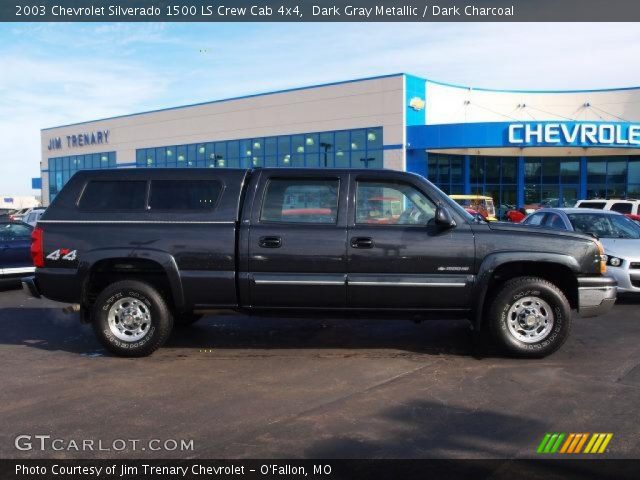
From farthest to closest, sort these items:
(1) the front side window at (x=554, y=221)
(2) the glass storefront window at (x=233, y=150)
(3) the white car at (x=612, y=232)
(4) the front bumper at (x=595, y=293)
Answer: (2) the glass storefront window at (x=233, y=150)
(1) the front side window at (x=554, y=221)
(3) the white car at (x=612, y=232)
(4) the front bumper at (x=595, y=293)

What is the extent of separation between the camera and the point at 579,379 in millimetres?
5430

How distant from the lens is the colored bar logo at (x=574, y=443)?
389 cm

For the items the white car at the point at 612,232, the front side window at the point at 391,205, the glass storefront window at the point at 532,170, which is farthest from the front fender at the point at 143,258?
the glass storefront window at the point at 532,170

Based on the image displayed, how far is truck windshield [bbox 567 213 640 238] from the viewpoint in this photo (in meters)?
9.89

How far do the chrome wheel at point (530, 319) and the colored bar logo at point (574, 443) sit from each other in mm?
2035

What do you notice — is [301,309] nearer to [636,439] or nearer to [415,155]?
[636,439]

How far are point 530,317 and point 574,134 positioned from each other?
27879 mm

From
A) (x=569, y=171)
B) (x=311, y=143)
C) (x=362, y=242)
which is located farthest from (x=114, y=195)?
(x=569, y=171)

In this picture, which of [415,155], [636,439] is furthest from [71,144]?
[636,439]

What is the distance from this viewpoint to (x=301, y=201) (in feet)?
20.4

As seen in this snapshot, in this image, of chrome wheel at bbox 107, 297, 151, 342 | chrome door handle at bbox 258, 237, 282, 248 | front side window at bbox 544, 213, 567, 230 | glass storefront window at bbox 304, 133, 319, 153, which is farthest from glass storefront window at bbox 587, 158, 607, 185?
chrome wheel at bbox 107, 297, 151, 342

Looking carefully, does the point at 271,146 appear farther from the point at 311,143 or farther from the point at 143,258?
the point at 143,258

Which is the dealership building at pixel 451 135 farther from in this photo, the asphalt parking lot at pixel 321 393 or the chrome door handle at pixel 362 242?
the chrome door handle at pixel 362 242

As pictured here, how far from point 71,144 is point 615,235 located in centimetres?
5146
